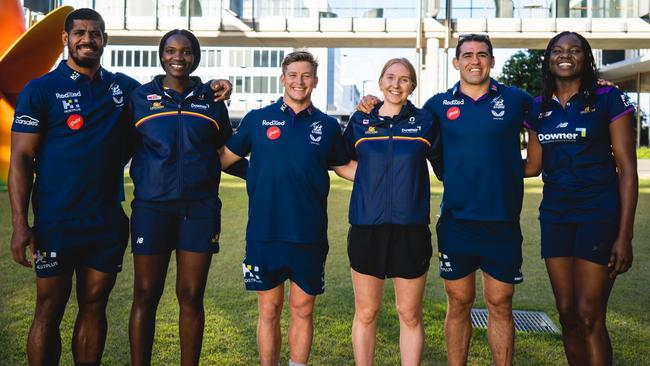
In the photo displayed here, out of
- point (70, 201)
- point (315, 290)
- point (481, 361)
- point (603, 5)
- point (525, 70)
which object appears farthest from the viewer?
point (525, 70)

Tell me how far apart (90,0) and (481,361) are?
21763 millimetres

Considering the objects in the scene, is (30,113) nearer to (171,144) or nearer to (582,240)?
(171,144)

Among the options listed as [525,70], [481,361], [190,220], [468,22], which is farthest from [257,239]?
[525,70]

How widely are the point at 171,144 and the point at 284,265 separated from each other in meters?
0.98

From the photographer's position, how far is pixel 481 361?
14.9 feet

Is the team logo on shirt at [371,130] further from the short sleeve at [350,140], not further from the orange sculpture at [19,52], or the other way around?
the orange sculpture at [19,52]

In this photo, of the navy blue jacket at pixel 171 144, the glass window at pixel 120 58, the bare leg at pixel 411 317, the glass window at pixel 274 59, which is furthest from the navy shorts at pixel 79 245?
the glass window at pixel 120 58

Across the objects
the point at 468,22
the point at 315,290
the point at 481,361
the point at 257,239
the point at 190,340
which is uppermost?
the point at 468,22

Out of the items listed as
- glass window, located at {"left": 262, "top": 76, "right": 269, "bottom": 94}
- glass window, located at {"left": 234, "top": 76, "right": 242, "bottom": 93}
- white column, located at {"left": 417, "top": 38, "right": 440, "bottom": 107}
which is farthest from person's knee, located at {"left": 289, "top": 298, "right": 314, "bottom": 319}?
glass window, located at {"left": 234, "top": 76, "right": 242, "bottom": 93}

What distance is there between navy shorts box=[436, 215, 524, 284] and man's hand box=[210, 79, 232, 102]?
1.59m

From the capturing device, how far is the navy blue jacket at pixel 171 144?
12.2ft

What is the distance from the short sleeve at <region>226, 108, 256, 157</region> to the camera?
13.1 feet

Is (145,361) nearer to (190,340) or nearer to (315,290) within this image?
(190,340)

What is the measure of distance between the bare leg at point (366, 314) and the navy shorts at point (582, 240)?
1.02 meters
